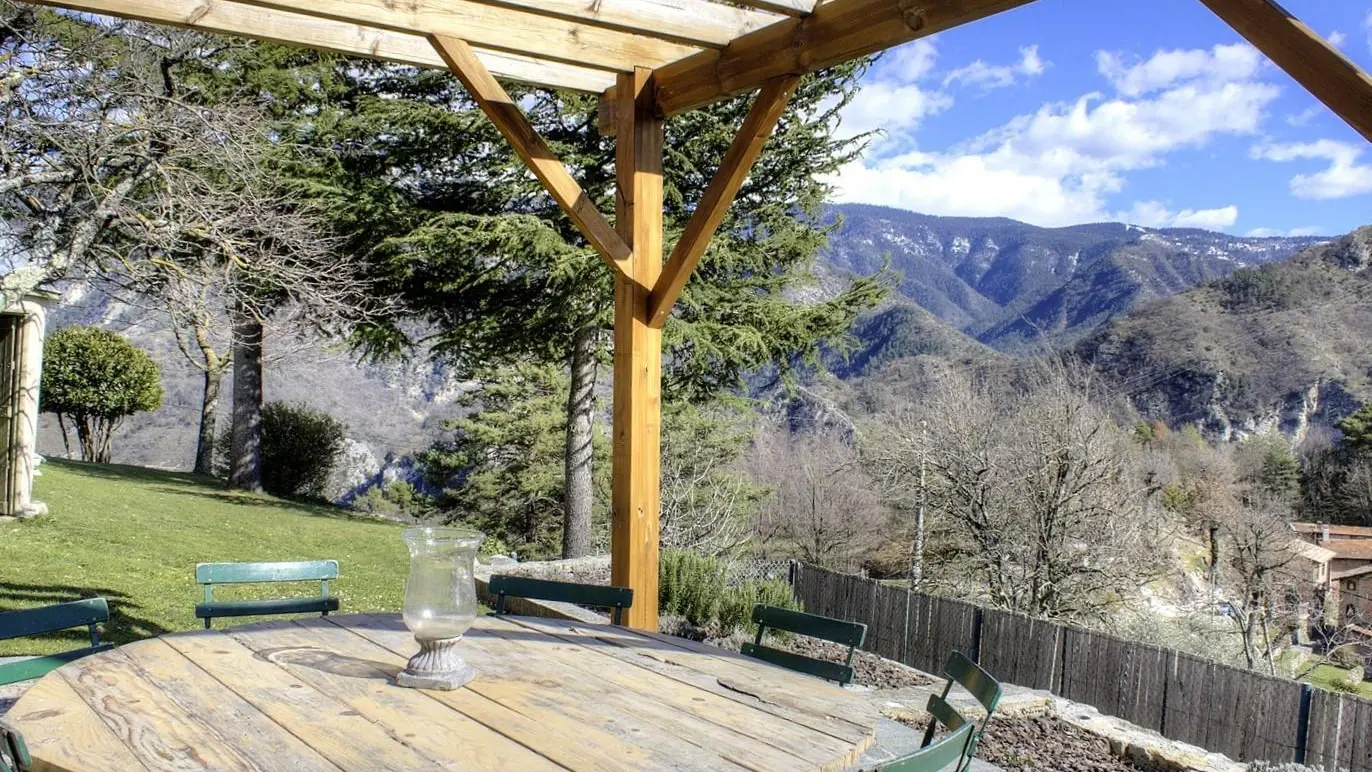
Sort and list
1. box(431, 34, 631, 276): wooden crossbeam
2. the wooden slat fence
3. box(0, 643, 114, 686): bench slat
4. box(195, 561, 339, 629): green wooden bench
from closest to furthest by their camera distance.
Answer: box(0, 643, 114, 686): bench slat < box(195, 561, 339, 629): green wooden bench < box(431, 34, 631, 276): wooden crossbeam < the wooden slat fence

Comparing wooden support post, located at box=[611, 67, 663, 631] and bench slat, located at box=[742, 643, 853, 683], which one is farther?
wooden support post, located at box=[611, 67, 663, 631]

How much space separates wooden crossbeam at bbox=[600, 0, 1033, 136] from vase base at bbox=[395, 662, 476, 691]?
8.79ft

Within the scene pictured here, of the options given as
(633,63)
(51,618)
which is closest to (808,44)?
(633,63)

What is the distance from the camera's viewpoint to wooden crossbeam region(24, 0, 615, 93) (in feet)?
12.7

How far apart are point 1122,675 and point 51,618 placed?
21.3 ft

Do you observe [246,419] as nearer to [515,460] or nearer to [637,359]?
[515,460]

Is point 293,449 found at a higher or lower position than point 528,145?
lower

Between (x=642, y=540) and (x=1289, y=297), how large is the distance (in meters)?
30.1

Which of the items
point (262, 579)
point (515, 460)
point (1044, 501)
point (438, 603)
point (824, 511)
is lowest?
point (824, 511)

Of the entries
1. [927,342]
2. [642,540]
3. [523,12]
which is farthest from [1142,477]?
[927,342]

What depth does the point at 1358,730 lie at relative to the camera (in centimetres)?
580

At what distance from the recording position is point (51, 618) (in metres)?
2.72

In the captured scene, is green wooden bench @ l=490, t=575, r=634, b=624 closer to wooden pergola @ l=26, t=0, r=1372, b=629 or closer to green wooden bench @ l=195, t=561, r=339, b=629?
green wooden bench @ l=195, t=561, r=339, b=629

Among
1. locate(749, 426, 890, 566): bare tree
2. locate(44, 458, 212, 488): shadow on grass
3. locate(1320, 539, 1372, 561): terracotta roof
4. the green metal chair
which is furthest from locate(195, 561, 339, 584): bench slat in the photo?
locate(1320, 539, 1372, 561): terracotta roof
